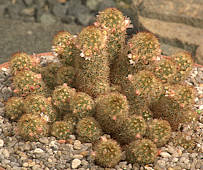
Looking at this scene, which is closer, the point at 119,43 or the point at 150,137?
the point at 150,137

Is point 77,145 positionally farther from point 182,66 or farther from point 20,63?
point 182,66

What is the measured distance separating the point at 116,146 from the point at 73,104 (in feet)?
1.90

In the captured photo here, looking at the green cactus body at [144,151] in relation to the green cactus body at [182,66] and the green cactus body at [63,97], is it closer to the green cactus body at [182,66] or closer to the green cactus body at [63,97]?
the green cactus body at [63,97]

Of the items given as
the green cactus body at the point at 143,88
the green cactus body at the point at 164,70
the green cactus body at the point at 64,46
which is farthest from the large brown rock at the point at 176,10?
the green cactus body at the point at 143,88

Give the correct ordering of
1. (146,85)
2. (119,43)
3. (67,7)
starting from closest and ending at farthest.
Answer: (146,85), (119,43), (67,7)

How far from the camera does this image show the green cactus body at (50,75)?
158 inches

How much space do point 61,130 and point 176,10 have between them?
345 centimetres

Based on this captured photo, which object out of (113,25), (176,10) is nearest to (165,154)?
(113,25)

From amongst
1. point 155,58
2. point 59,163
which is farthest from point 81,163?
point 155,58

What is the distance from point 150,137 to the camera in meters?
3.29

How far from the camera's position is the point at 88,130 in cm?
329

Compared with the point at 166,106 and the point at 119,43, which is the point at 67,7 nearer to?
the point at 119,43

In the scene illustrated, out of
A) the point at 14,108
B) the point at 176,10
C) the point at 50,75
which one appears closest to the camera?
the point at 14,108

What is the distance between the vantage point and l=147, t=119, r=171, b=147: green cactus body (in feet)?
10.8
